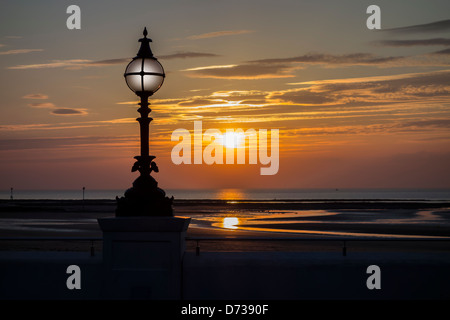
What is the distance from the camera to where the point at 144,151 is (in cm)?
798

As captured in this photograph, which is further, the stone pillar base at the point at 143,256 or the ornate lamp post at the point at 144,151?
the ornate lamp post at the point at 144,151

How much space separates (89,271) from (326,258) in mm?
3281

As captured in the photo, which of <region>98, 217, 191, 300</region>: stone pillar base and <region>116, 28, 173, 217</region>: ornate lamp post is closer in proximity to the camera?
<region>98, 217, 191, 300</region>: stone pillar base

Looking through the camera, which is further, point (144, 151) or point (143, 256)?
point (144, 151)

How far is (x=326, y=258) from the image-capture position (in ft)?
25.6

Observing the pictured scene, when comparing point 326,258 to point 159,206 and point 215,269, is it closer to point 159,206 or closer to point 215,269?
point 215,269

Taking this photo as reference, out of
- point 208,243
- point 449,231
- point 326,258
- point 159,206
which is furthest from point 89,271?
point 449,231

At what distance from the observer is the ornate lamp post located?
761 cm

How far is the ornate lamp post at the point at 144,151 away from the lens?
25.0ft

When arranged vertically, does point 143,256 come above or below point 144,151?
below

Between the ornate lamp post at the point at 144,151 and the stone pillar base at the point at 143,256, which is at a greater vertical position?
the ornate lamp post at the point at 144,151

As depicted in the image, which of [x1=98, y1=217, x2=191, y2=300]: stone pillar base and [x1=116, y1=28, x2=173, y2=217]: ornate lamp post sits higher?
[x1=116, y1=28, x2=173, y2=217]: ornate lamp post
